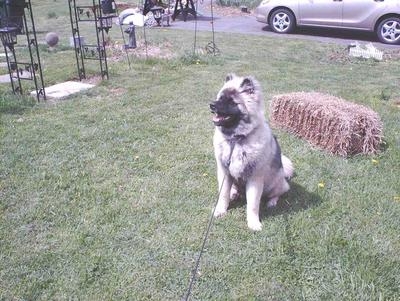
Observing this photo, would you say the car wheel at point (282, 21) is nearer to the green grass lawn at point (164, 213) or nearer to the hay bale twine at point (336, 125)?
the green grass lawn at point (164, 213)

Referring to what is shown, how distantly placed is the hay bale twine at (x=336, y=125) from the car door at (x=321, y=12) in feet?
23.6

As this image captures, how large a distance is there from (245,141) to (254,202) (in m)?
0.53

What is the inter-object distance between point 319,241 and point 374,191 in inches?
45.2

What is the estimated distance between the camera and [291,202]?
3811mm

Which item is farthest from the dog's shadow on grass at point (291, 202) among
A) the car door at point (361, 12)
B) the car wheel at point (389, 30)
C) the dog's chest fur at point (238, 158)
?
the car door at point (361, 12)

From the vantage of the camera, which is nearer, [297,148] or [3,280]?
[3,280]

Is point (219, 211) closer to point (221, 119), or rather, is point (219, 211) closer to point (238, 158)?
point (238, 158)

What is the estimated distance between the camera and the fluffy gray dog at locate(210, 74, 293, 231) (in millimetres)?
3213

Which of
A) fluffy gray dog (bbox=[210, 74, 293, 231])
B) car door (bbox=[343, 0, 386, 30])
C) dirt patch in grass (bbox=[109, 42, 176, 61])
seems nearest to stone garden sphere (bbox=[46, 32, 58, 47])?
dirt patch in grass (bbox=[109, 42, 176, 61])

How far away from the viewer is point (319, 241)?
10.6 ft

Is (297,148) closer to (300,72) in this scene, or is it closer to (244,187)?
(244,187)

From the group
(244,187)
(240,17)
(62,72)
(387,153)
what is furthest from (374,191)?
(240,17)

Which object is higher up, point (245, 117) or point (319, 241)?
point (245, 117)

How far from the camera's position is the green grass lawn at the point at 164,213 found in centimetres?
284
